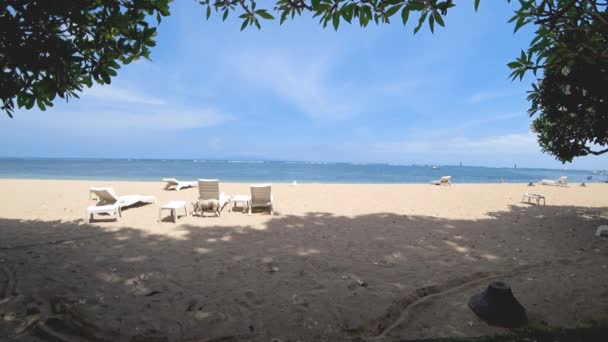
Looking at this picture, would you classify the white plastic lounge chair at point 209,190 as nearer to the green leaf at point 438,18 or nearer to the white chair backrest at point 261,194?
the white chair backrest at point 261,194

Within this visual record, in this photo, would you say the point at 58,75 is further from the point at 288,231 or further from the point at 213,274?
the point at 288,231

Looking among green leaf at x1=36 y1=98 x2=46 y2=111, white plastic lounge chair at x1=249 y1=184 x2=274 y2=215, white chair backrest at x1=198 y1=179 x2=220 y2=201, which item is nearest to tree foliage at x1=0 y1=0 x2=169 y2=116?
green leaf at x1=36 y1=98 x2=46 y2=111

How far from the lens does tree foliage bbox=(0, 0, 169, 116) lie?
8.61 ft

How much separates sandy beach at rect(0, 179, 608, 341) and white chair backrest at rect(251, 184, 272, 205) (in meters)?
1.34

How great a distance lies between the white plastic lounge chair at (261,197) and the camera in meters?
8.88

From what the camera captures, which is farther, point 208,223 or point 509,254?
point 208,223

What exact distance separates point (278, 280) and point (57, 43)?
3923mm

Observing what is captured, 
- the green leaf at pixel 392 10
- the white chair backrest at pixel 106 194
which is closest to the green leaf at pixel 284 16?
the green leaf at pixel 392 10

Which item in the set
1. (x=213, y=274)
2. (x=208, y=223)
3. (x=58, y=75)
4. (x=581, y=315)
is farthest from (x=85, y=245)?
(x=581, y=315)

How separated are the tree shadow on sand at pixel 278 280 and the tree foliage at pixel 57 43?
250 cm

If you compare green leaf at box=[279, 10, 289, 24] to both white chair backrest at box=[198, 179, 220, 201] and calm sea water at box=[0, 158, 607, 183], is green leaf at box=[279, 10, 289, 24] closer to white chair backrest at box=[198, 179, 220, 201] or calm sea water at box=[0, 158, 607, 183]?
white chair backrest at box=[198, 179, 220, 201]

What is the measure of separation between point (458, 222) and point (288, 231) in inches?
209

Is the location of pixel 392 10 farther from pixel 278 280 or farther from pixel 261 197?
pixel 261 197

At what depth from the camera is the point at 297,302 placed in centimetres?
338
